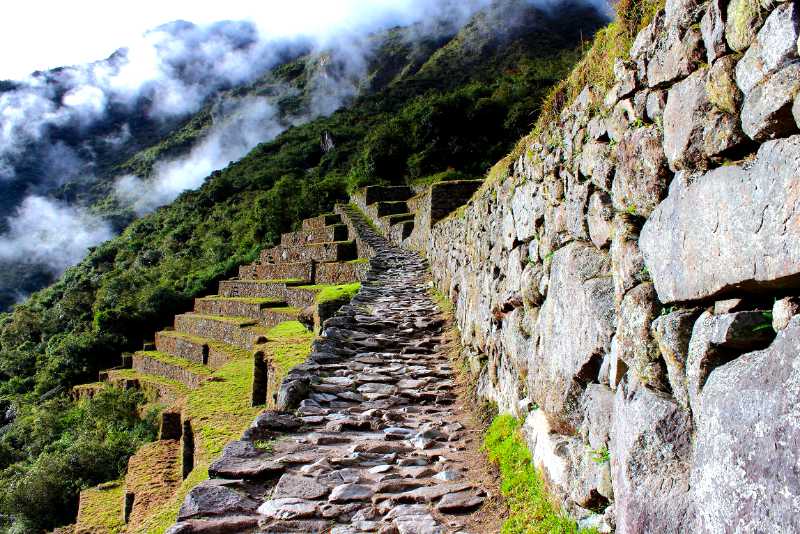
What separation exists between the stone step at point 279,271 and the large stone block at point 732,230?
17.2 metres

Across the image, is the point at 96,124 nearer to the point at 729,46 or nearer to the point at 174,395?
the point at 174,395

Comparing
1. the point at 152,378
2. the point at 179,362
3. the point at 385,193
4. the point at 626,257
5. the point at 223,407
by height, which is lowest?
the point at 152,378

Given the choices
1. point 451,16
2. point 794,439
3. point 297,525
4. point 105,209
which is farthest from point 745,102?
point 105,209

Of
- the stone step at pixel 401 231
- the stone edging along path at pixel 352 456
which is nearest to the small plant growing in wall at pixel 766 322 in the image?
the stone edging along path at pixel 352 456

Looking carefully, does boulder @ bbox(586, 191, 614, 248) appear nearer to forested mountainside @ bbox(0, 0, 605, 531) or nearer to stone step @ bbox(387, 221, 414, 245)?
forested mountainside @ bbox(0, 0, 605, 531)

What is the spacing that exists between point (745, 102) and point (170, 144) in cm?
9417

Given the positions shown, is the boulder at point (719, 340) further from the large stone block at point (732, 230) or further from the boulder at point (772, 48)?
the boulder at point (772, 48)

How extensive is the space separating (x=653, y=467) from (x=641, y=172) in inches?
40.8

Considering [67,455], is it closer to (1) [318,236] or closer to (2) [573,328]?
(1) [318,236]

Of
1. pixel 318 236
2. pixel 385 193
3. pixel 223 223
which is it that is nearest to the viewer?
pixel 318 236

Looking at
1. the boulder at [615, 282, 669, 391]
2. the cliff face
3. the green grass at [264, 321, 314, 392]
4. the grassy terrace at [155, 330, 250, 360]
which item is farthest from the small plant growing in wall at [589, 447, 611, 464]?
the grassy terrace at [155, 330, 250, 360]

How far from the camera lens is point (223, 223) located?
128 feet

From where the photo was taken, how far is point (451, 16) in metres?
67.2

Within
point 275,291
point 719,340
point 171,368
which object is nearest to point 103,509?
point 171,368
